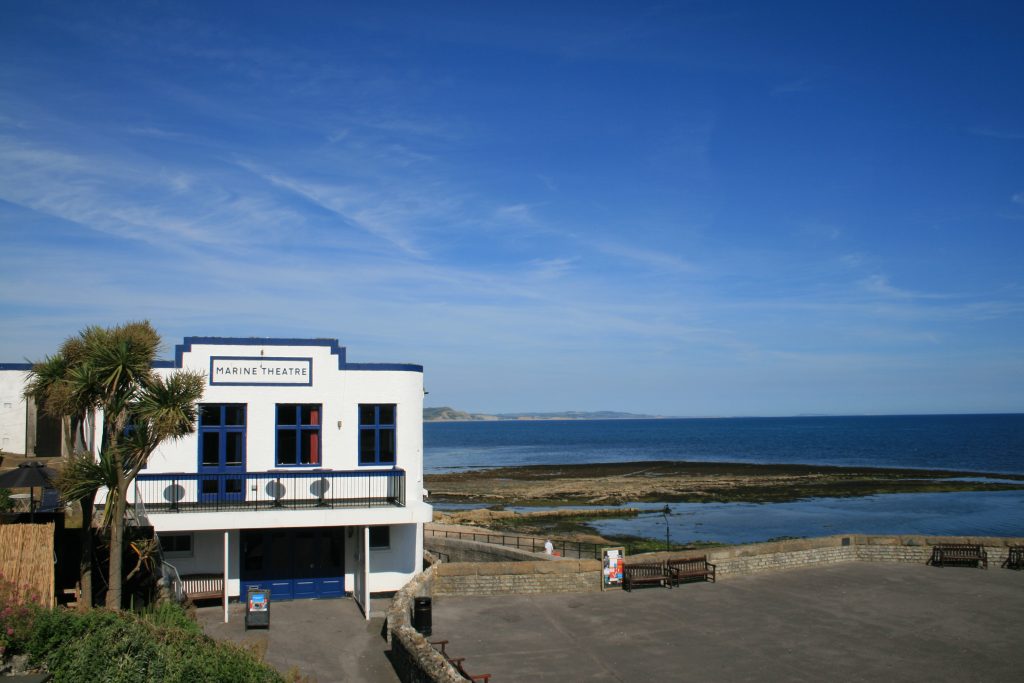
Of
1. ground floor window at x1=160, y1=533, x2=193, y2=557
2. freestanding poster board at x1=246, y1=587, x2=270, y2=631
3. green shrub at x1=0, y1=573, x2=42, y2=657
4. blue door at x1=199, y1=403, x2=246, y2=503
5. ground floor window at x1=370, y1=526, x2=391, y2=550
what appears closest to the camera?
green shrub at x1=0, y1=573, x2=42, y2=657

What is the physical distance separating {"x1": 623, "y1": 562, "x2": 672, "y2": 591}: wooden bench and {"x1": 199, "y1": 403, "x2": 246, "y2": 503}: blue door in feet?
33.1

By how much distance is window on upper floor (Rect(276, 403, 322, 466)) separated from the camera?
803 inches

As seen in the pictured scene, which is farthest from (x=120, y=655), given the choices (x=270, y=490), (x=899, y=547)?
(x=899, y=547)

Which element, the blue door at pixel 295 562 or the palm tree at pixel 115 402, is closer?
the palm tree at pixel 115 402

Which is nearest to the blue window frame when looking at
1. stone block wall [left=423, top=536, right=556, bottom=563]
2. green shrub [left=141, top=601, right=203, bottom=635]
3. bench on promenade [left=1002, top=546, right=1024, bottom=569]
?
green shrub [left=141, top=601, right=203, bottom=635]

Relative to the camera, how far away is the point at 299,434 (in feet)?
66.9

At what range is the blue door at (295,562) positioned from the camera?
20.3 meters

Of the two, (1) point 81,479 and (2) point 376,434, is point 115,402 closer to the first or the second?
(1) point 81,479

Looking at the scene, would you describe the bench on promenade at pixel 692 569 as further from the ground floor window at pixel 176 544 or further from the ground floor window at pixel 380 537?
the ground floor window at pixel 176 544

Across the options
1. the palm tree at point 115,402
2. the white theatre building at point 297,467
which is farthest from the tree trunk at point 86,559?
the white theatre building at point 297,467

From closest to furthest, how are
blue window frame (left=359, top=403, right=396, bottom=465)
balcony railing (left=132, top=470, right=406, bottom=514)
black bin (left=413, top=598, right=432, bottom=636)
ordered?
black bin (left=413, top=598, right=432, bottom=636) → balcony railing (left=132, top=470, right=406, bottom=514) → blue window frame (left=359, top=403, right=396, bottom=465)

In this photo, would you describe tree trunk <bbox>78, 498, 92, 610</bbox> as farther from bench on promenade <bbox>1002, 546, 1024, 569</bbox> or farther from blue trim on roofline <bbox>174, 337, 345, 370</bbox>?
bench on promenade <bbox>1002, 546, 1024, 569</bbox>

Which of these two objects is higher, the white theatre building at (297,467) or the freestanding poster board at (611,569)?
the white theatre building at (297,467)

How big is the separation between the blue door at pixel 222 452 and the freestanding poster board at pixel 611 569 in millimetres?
9346
